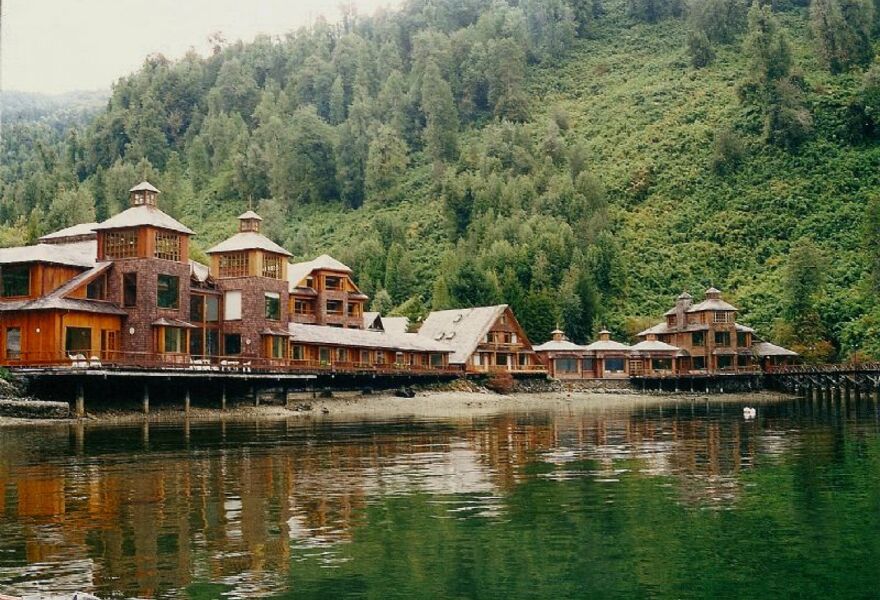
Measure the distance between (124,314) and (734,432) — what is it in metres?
33.9

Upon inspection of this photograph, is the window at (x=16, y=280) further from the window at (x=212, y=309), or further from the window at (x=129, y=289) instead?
the window at (x=212, y=309)

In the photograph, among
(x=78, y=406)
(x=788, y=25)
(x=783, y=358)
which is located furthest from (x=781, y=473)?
(x=788, y=25)

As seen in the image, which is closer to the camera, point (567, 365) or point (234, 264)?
point (234, 264)

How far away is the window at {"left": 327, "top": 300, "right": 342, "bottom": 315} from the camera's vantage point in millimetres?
90062

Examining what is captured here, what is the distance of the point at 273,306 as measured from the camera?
68.8 meters

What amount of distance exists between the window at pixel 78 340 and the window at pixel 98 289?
246 cm

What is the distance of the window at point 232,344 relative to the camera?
220 ft

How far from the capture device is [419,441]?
38.9 m

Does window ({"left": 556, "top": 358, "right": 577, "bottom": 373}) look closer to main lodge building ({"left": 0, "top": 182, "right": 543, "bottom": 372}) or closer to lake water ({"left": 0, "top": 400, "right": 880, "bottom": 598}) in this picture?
main lodge building ({"left": 0, "top": 182, "right": 543, "bottom": 372})

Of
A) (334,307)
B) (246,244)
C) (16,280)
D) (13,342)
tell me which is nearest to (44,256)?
(16,280)

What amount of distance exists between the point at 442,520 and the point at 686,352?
86.8m

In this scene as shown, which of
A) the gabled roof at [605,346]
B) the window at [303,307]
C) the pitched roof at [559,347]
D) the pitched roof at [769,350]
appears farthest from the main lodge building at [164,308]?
the pitched roof at [769,350]

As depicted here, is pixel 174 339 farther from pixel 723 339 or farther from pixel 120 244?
pixel 723 339

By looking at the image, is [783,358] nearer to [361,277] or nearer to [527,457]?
[361,277]
